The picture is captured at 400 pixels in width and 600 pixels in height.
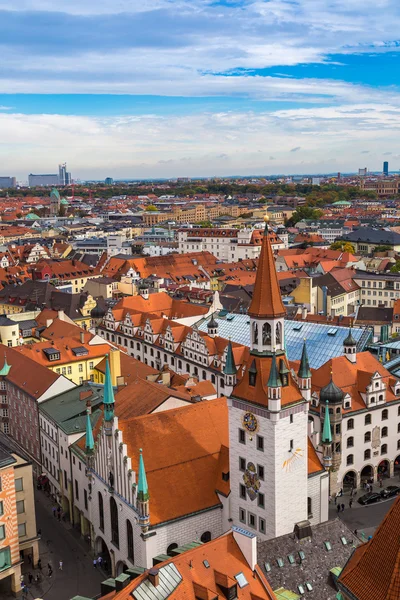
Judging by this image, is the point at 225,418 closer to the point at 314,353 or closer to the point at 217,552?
the point at 217,552

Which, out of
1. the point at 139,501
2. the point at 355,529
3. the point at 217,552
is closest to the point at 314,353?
the point at 355,529

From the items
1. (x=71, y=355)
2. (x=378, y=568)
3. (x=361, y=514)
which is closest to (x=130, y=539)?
(x=361, y=514)

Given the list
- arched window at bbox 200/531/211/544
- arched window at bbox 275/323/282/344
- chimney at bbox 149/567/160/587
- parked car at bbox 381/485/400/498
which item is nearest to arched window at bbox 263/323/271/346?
arched window at bbox 275/323/282/344

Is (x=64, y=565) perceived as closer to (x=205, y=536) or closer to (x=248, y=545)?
(x=205, y=536)

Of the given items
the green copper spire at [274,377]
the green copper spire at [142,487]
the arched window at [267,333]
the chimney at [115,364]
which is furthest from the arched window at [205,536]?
the chimney at [115,364]

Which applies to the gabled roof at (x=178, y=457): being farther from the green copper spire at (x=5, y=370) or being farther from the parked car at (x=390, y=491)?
the green copper spire at (x=5, y=370)

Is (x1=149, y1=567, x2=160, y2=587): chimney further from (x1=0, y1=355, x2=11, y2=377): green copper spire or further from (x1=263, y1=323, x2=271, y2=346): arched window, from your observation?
(x1=0, y1=355, x2=11, y2=377): green copper spire
